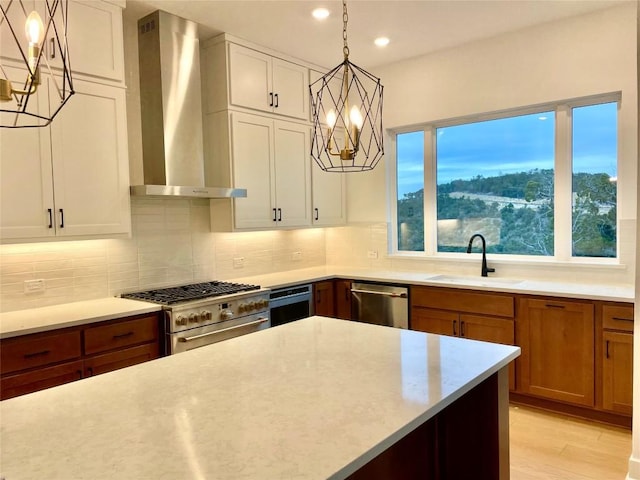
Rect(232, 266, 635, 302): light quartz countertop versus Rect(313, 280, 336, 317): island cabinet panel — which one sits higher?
Rect(232, 266, 635, 302): light quartz countertop

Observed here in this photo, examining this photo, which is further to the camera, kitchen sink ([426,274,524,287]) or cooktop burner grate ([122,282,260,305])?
kitchen sink ([426,274,524,287])

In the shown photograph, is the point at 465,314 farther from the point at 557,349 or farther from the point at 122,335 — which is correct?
the point at 122,335

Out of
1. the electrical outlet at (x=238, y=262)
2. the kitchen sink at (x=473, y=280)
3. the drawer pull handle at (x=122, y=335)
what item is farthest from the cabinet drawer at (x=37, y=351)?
the kitchen sink at (x=473, y=280)

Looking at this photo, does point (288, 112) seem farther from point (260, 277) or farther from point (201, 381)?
point (201, 381)

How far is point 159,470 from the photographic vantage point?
0.99 meters

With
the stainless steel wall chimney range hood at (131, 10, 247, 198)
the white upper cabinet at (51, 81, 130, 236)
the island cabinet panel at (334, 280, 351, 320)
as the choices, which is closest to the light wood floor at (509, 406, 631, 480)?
the island cabinet panel at (334, 280, 351, 320)

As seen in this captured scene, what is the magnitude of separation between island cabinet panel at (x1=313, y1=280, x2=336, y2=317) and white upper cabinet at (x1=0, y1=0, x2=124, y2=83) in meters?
2.30

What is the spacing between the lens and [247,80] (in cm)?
390

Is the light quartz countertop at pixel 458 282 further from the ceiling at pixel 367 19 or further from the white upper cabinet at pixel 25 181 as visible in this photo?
the ceiling at pixel 367 19

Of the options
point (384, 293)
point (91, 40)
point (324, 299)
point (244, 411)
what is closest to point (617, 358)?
point (384, 293)

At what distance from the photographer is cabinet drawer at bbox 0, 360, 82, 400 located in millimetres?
2354

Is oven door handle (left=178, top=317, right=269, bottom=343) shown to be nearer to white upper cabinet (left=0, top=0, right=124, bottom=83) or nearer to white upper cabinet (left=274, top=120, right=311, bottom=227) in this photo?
white upper cabinet (left=274, top=120, right=311, bottom=227)

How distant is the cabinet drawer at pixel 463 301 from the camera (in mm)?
3484

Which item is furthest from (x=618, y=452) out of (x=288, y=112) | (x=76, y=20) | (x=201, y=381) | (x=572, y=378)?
(x=76, y=20)
